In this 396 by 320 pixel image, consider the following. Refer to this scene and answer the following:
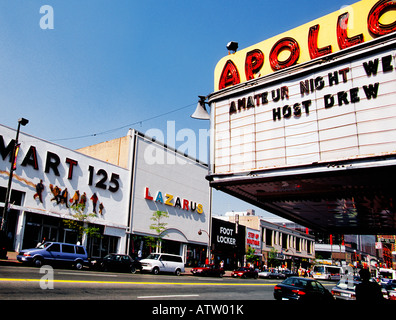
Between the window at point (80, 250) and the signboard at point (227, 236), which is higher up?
the signboard at point (227, 236)

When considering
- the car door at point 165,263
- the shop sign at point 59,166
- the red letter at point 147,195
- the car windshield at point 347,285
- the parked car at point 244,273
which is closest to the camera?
the car windshield at point 347,285

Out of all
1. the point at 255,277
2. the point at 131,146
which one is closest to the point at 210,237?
the point at 255,277

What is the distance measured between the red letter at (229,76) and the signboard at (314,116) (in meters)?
0.43

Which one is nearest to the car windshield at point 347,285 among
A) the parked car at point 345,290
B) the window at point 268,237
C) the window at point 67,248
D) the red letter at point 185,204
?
the parked car at point 345,290

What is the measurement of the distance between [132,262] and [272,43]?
20991 mm

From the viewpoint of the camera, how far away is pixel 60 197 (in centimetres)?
2942

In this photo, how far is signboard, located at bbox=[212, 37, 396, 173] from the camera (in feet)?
25.0

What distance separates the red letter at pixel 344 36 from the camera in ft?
26.5

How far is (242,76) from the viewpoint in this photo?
33.5 feet

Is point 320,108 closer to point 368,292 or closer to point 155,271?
point 368,292

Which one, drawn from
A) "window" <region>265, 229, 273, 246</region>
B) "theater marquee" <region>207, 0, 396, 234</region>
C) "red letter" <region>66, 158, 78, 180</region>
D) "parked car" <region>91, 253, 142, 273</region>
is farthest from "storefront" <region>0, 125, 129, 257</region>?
"window" <region>265, 229, 273, 246</region>

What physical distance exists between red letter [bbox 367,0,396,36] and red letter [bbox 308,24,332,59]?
1.09 m

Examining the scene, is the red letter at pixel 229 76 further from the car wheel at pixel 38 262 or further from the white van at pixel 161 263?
the white van at pixel 161 263

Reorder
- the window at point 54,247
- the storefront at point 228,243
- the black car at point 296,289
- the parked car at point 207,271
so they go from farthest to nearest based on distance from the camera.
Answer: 1. the storefront at point 228,243
2. the parked car at point 207,271
3. the window at point 54,247
4. the black car at point 296,289
